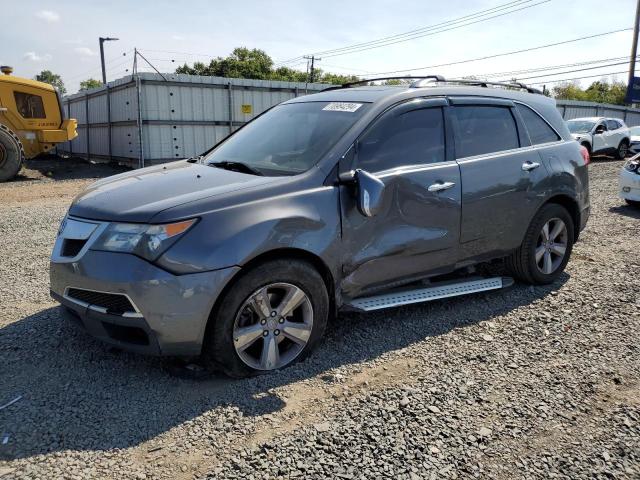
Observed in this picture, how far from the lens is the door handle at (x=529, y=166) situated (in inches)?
183

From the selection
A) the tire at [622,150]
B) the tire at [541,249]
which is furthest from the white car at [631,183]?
the tire at [622,150]

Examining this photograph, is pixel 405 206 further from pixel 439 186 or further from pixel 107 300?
pixel 107 300

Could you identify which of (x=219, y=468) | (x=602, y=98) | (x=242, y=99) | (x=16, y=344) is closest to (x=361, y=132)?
(x=219, y=468)

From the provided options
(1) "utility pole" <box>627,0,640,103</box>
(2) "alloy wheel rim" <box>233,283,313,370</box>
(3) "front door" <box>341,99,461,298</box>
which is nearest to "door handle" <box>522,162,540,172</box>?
(3) "front door" <box>341,99,461,298</box>

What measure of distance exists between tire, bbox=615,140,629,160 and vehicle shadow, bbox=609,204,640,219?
40.3 feet

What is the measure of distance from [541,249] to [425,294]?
160 cm

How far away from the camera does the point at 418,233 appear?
13.0ft

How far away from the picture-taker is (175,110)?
16.2 metres

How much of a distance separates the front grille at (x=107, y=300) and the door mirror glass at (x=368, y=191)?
1577 millimetres

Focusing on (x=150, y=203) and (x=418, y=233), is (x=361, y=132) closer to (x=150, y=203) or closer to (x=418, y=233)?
(x=418, y=233)

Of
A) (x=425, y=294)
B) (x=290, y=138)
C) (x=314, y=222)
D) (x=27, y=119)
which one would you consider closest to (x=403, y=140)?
(x=290, y=138)

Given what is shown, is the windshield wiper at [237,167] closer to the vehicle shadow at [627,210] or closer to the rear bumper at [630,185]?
the vehicle shadow at [627,210]

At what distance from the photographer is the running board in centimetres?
378

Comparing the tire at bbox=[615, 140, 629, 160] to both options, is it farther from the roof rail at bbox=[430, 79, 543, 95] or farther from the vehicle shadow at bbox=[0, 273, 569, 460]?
the vehicle shadow at bbox=[0, 273, 569, 460]
